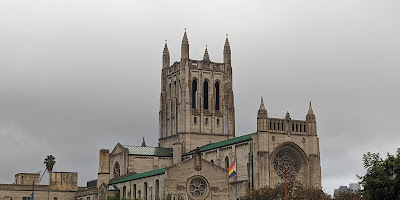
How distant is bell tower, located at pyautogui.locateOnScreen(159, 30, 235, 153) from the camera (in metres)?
145

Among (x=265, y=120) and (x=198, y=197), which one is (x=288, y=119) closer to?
(x=265, y=120)

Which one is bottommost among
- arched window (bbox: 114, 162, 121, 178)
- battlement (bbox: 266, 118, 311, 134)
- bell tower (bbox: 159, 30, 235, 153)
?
arched window (bbox: 114, 162, 121, 178)

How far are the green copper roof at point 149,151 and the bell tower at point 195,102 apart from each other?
293cm

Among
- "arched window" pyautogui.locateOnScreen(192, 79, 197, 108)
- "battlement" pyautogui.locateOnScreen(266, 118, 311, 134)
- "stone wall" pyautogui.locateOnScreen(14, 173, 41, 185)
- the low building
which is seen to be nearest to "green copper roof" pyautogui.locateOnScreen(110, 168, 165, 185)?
the low building

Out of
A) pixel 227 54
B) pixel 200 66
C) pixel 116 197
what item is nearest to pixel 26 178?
pixel 116 197

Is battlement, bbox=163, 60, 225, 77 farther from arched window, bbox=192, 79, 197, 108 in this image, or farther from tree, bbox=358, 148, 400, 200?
tree, bbox=358, 148, 400, 200

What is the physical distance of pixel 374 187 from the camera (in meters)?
68.9

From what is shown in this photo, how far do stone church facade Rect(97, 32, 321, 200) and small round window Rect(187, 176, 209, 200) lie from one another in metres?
0.15

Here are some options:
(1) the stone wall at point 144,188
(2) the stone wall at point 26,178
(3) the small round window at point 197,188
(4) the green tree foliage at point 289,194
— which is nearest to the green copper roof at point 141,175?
(1) the stone wall at point 144,188

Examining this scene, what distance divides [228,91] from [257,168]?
35148 mm

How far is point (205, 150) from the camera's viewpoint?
439 ft

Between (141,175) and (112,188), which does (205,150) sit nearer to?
(141,175)

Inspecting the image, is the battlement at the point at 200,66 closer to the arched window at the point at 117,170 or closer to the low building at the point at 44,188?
the arched window at the point at 117,170

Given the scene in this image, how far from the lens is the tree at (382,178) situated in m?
68.4
